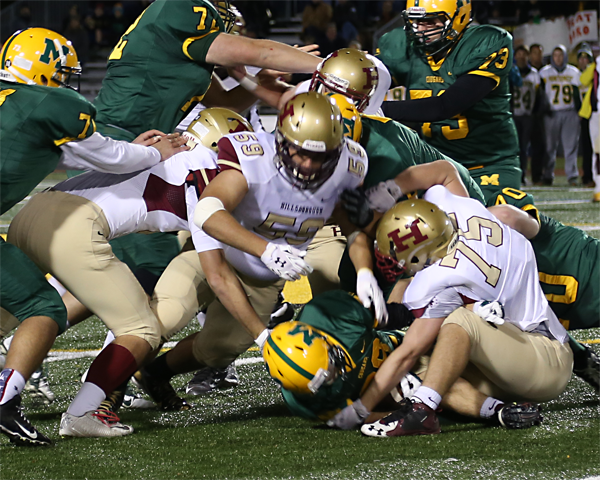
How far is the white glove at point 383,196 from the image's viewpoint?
3262 millimetres

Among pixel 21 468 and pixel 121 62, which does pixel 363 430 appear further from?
pixel 121 62

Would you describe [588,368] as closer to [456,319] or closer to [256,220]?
[456,319]

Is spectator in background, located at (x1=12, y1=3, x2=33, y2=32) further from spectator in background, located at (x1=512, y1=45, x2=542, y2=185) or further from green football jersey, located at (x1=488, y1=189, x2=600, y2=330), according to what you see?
green football jersey, located at (x1=488, y1=189, x2=600, y2=330)

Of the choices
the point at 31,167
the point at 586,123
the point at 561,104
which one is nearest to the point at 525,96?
the point at 561,104

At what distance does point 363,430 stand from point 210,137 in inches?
56.2

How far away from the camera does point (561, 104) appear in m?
12.6

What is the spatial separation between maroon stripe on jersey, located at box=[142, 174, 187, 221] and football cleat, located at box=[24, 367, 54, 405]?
36.1 inches

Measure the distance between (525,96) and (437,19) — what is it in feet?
28.0

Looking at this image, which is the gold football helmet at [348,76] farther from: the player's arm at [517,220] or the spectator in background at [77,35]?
the spectator in background at [77,35]

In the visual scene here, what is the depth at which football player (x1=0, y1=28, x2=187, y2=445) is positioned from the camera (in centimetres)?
282

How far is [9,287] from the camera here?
288cm

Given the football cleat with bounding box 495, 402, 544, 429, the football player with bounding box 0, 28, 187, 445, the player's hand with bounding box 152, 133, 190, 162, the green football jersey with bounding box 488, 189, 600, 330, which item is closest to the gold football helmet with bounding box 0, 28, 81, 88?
the football player with bounding box 0, 28, 187, 445

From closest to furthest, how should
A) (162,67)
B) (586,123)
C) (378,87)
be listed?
(378,87) < (162,67) < (586,123)

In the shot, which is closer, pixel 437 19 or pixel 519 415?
pixel 519 415
